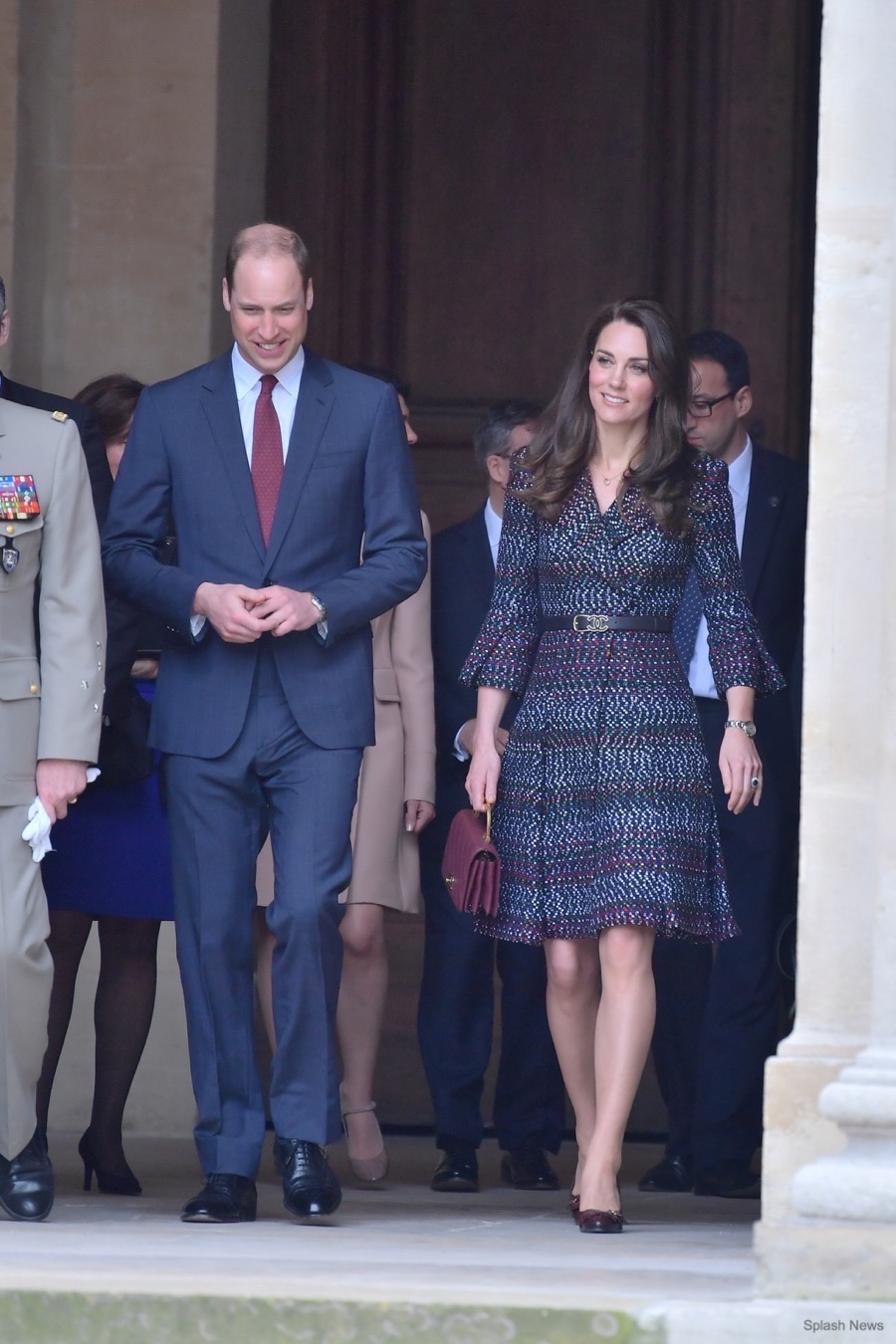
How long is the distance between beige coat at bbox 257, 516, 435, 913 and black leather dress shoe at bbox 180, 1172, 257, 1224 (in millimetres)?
1171

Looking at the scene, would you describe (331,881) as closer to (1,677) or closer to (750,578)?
(1,677)

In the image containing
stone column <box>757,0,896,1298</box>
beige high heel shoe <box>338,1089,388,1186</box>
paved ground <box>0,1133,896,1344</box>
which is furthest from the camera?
beige high heel shoe <box>338,1089,388,1186</box>

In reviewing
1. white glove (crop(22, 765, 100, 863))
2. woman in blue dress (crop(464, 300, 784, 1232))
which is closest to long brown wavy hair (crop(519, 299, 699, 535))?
woman in blue dress (crop(464, 300, 784, 1232))

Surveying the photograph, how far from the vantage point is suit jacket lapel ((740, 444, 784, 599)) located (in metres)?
6.31

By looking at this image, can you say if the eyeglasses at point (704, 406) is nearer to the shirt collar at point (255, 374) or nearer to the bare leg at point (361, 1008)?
the shirt collar at point (255, 374)

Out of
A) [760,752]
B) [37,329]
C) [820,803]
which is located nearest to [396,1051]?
[760,752]

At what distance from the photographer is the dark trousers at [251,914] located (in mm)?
5156

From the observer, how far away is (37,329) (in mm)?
7312

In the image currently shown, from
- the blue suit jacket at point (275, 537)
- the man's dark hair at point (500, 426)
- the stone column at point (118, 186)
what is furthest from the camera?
the stone column at point (118, 186)

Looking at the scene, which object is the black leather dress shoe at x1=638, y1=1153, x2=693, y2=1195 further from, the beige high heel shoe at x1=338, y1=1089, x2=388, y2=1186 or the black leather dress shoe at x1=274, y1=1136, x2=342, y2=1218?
the black leather dress shoe at x1=274, y1=1136, x2=342, y2=1218

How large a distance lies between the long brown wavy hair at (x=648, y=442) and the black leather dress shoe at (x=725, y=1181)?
5.59 feet

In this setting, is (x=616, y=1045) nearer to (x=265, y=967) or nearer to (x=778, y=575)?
(x=265, y=967)

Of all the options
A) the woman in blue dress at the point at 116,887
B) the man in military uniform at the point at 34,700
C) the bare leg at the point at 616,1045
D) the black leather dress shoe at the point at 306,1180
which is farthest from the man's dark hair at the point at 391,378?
the black leather dress shoe at the point at 306,1180

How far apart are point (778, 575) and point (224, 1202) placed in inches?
84.5
